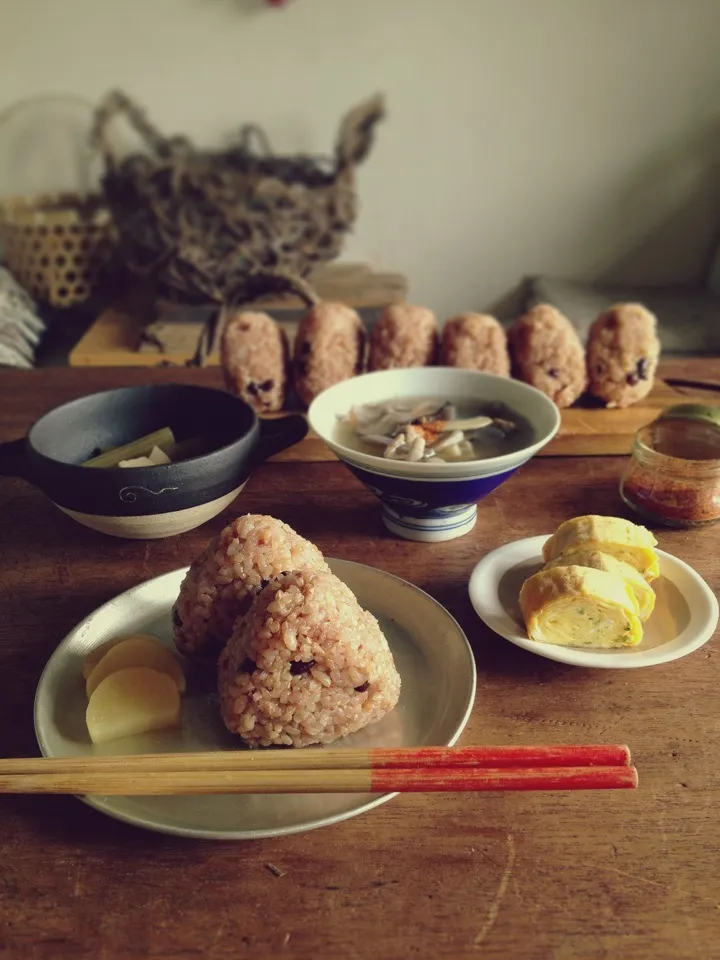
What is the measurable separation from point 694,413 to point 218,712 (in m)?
0.79

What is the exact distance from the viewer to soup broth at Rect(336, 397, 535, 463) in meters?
1.04

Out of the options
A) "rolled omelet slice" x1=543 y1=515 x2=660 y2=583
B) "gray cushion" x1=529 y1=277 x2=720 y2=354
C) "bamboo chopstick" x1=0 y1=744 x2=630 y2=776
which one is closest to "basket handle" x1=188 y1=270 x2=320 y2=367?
"rolled omelet slice" x1=543 y1=515 x2=660 y2=583

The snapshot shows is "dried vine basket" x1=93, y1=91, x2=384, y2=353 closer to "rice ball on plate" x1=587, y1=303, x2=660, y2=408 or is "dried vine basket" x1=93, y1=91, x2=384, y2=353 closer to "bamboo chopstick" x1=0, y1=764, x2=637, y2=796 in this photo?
"rice ball on plate" x1=587, y1=303, x2=660, y2=408

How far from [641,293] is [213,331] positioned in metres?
2.27

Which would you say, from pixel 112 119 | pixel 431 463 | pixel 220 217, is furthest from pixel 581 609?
pixel 112 119

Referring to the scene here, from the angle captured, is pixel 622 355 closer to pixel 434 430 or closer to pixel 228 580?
pixel 434 430

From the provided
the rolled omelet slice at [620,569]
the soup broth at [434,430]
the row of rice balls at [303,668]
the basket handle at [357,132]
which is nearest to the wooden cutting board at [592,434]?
the soup broth at [434,430]

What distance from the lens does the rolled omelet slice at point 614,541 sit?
0.80 meters

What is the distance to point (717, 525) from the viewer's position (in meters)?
1.02

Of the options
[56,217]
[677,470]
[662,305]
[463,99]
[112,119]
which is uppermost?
[463,99]

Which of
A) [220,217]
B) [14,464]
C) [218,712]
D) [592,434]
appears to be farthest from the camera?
[220,217]

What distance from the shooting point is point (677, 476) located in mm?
984

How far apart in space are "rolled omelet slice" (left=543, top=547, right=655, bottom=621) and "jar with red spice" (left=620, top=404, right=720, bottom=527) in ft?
0.83

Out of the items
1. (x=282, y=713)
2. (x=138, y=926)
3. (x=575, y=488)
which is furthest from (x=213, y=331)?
(x=138, y=926)
